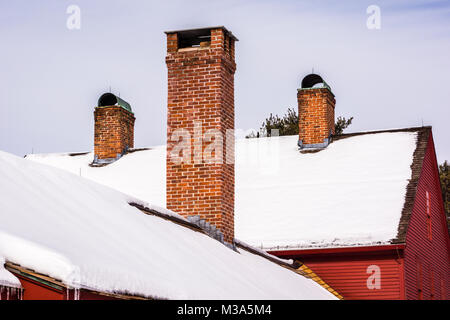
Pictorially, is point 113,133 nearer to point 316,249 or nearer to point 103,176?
point 103,176

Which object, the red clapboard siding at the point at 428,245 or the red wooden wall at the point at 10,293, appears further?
the red clapboard siding at the point at 428,245

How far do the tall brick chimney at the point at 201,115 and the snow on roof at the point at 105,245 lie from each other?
152 centimetres

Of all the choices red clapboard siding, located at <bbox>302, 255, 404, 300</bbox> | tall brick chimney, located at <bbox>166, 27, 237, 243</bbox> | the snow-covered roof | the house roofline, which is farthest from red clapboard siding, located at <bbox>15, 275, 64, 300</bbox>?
Result: red clapboard siding, located at <bbox>302, 255, 404, 300</bbox>

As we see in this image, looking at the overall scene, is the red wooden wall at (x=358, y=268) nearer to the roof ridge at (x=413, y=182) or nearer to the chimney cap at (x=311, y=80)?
the roof ridge at (x=413, y=182)

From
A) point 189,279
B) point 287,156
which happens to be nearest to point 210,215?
point 189,279

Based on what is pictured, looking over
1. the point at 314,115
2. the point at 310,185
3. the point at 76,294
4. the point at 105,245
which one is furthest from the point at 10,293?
the point at 314,115

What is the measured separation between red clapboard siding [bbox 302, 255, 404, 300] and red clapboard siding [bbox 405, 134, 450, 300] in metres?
0.40

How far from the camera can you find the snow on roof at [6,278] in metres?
6.14

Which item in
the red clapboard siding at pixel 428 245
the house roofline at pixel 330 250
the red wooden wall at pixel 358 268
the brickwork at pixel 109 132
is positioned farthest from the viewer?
the brickwork at pixel 109 132

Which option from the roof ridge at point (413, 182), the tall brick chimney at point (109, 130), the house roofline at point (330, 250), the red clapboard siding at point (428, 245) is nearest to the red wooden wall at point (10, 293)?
the house roofline at point (330, 250)

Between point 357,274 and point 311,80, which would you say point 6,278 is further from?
point 311,80

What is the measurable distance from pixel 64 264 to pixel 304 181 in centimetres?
1420

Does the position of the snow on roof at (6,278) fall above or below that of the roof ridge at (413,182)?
below

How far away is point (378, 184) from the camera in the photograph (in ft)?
63.4
